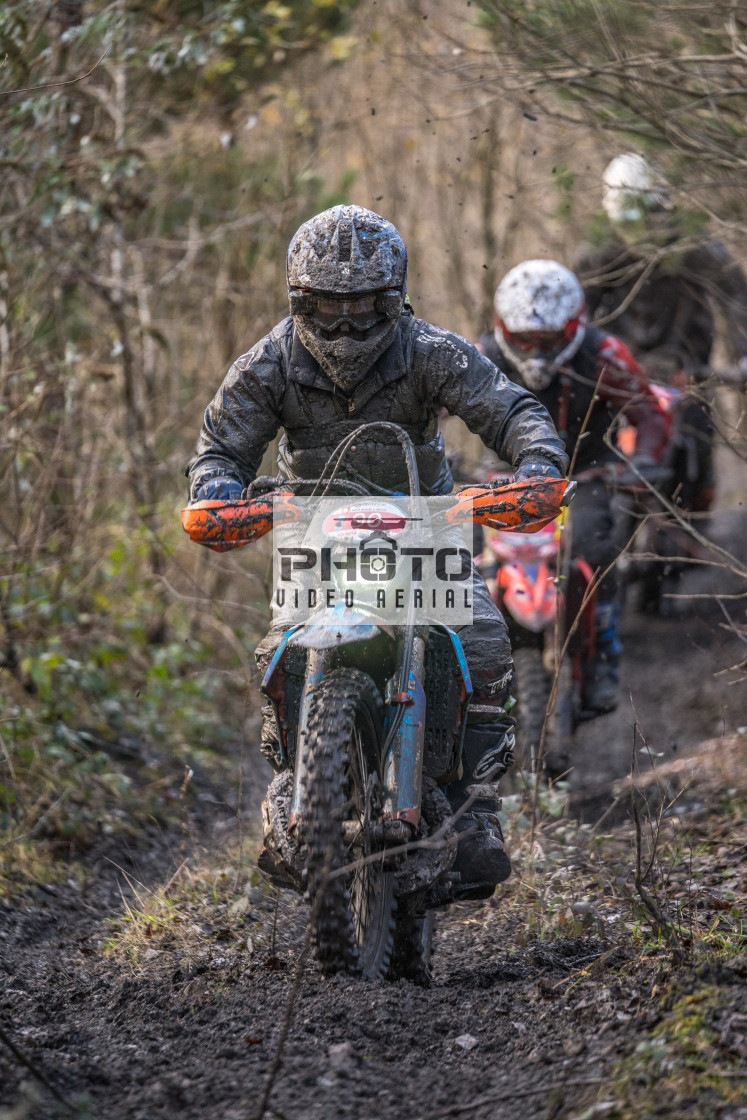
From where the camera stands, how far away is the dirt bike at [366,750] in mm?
3256

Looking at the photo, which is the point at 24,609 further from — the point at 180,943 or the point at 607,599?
the point at 607,599

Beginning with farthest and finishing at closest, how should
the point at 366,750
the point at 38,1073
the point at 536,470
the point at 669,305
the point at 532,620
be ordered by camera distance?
the point at 669,305 < the point at 532,620 < the point at 536,470 < the point at 366,750 < the point at 38,1073

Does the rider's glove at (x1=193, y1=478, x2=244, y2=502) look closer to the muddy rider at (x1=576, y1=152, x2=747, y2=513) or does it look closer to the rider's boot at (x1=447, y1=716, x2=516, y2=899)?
the rider's boot at (x1=447, y1=716, x2=516, y2=899)

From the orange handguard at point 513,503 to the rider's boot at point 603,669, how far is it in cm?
308

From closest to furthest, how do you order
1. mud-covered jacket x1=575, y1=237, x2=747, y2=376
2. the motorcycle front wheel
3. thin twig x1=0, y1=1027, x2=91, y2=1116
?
thin twig x1=0, y1=1027, x2=91, y2=1116
the motorcycle front wheel
mud-covered jacket x1=575, y1=237, x2=747, y2=376

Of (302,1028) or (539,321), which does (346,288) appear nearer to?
(302,1028)

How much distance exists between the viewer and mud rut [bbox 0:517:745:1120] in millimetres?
2887

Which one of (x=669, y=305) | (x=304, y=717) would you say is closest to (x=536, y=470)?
(x=304, y=717)

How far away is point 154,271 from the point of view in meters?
8.95

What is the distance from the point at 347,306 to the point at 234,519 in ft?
2.65

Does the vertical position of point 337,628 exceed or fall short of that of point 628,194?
it falls short

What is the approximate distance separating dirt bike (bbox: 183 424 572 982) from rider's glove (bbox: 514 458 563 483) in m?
0.13

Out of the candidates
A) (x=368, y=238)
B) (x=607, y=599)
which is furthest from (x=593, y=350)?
(x=368, y=238)

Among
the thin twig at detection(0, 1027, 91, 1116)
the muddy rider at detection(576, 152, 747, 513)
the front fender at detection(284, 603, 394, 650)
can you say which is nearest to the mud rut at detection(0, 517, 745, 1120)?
the thin twig at detection(0, 1027, 91, 1116)
